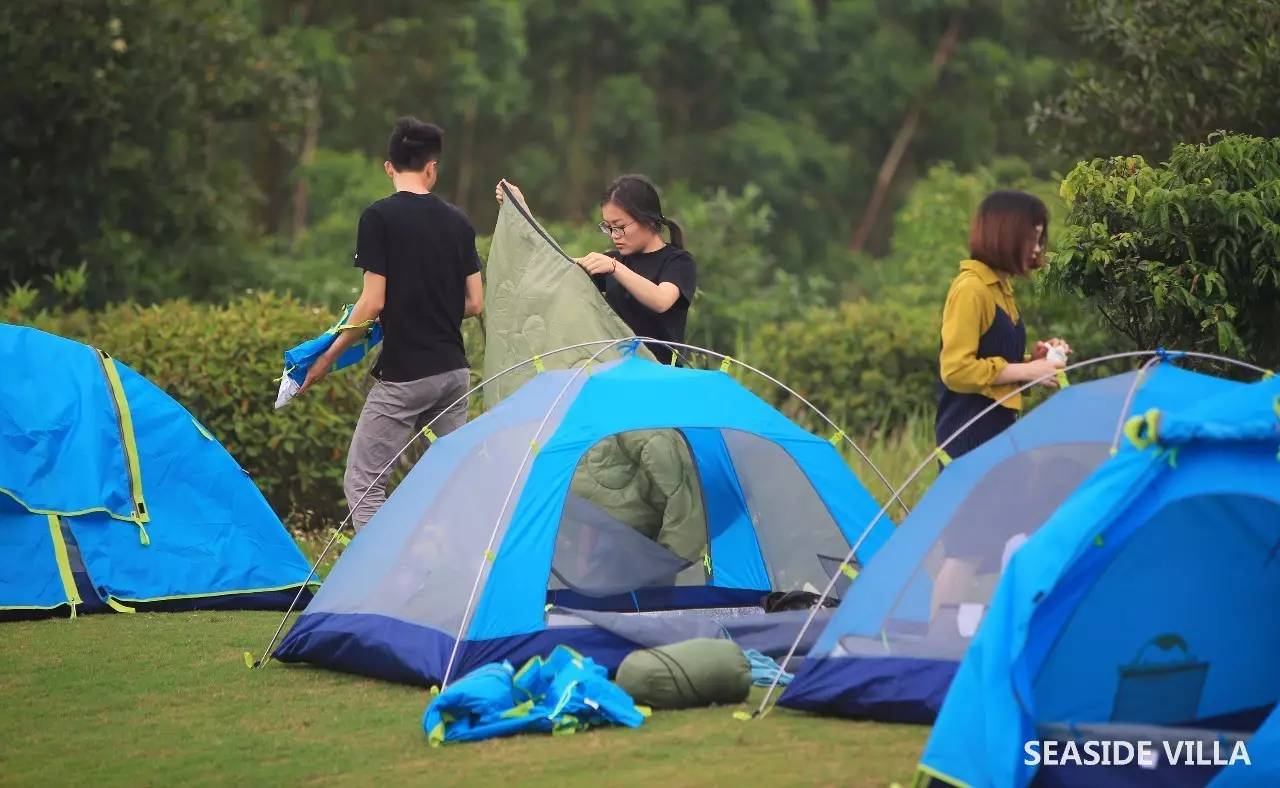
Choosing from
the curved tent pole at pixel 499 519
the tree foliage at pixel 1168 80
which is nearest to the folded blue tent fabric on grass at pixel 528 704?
the curved tent pole at pixel 499 519

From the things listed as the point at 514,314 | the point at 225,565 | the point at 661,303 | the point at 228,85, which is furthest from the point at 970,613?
the point at 228,85

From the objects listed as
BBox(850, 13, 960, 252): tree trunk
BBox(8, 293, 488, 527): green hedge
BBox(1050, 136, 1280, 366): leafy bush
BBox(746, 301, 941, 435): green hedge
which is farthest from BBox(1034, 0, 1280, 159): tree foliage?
BBox(850, 13, 960, 252): tree trunk

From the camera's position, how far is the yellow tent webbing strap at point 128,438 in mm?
7441

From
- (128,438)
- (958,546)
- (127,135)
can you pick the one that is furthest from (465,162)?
(958,546)

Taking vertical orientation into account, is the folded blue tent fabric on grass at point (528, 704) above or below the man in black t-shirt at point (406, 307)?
below

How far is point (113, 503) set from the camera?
739 centimetres

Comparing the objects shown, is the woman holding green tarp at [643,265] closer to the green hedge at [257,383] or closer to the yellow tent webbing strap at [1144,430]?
the yellow tent webbing strap at [1144,430]

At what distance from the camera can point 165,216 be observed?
14.6m

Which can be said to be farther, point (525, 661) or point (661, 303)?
point (661, 303)

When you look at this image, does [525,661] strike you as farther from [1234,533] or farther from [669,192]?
[669,192]

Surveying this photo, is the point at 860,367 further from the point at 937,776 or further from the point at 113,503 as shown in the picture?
the point at 937,776

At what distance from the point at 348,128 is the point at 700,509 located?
17.4 metres

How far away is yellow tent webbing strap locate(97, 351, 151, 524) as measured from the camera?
24.4 feet

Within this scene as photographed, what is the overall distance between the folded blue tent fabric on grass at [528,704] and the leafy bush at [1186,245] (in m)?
2.62
